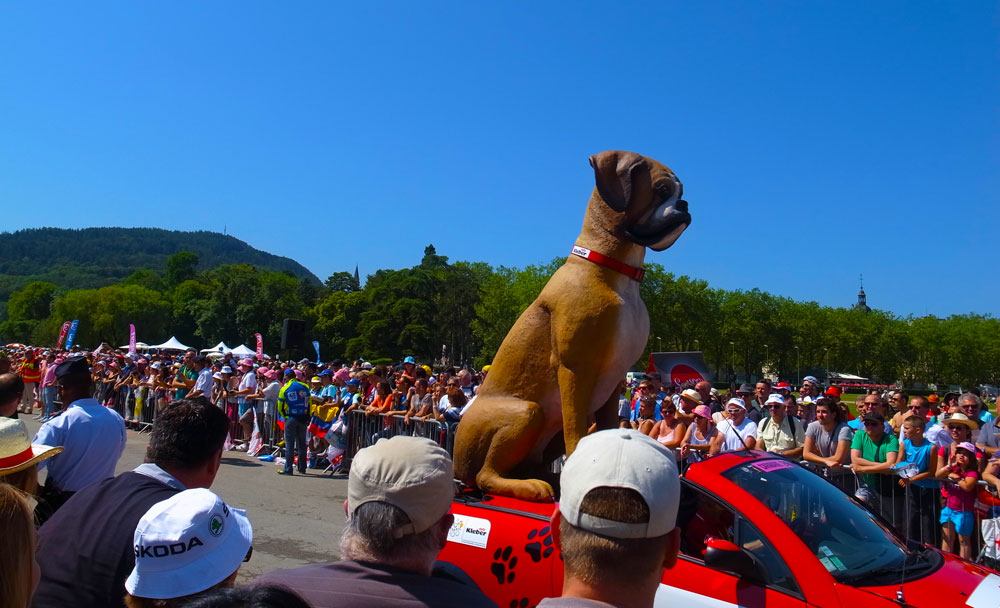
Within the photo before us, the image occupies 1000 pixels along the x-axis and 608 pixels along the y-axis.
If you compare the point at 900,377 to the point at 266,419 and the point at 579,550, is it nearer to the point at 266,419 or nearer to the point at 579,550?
the point at 266,419

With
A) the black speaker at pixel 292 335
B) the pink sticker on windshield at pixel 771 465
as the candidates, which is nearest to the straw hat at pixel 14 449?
the pink sticker on windshield at pixel 771 465

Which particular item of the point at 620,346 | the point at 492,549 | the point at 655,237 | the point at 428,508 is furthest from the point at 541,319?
the point at 428,508

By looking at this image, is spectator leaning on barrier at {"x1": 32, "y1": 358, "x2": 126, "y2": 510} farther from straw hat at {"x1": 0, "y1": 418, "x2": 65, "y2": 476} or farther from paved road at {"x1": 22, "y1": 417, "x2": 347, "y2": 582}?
paved road at {"x1": 22, "y1": 417, "x2": 347, "y2": 582}

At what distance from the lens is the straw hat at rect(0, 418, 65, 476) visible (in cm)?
287

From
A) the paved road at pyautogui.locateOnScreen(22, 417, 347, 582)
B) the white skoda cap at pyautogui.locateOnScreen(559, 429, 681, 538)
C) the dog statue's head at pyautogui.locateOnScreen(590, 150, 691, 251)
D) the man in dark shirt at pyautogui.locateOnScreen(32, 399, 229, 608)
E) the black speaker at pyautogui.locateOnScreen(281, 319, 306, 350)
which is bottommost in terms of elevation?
the paved road at pyautogui.locateOnScreen(22, 417, 347, 582)

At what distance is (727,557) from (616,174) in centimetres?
250

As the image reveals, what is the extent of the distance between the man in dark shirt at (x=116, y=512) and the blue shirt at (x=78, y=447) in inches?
64.3

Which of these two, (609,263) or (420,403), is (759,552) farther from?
(420,403)

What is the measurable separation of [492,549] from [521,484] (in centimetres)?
48

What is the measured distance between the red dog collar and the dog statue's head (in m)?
0.18

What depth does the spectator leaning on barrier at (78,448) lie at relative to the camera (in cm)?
409

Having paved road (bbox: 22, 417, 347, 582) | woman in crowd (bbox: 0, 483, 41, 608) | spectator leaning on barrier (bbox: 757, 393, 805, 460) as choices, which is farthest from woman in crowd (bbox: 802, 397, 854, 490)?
woman in crowd (bbox: 0, 483, 41, 608)

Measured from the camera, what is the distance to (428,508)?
6.43ft

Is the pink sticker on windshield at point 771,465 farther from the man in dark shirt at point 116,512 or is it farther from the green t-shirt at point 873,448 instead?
the green t-shirt at point 873,448
